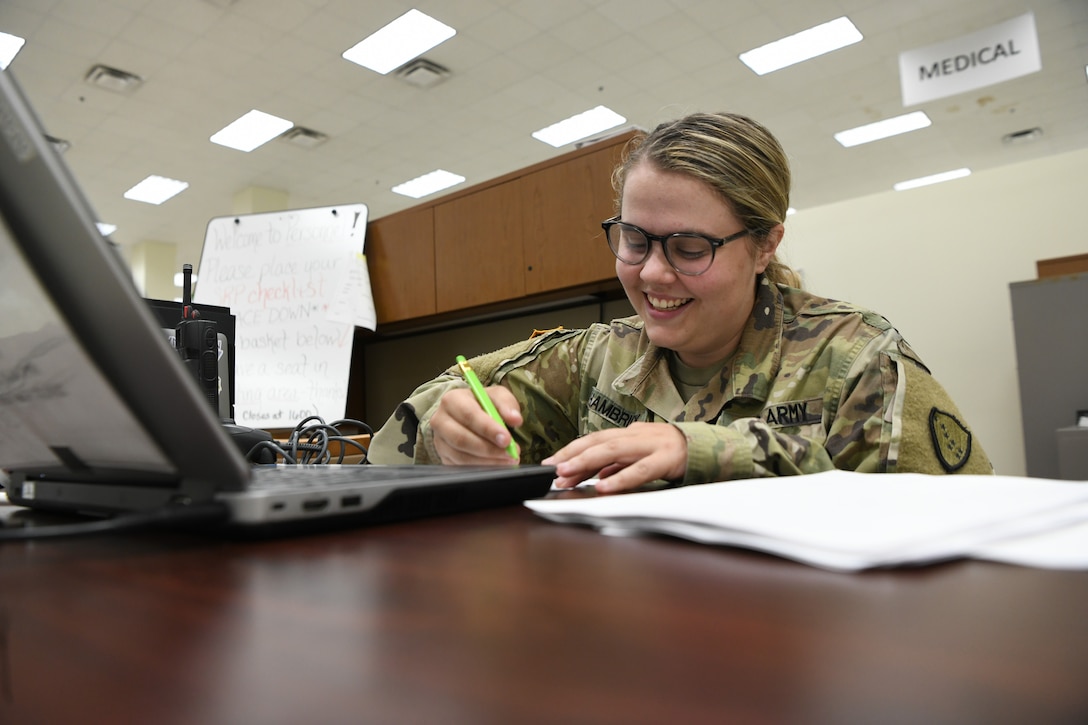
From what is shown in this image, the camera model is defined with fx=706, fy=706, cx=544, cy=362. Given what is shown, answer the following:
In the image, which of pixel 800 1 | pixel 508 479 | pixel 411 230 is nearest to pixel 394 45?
pixel 800 1

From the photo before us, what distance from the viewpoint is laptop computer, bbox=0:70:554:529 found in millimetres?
289

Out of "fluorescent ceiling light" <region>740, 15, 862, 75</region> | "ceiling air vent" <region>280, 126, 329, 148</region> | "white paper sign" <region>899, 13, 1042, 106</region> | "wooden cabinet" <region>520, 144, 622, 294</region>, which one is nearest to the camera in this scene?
"wooden cabinet" <region>520, 144, 622, 294</region>

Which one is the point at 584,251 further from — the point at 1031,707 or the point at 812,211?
the point at 812,211

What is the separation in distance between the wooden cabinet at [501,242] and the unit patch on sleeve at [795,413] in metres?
0.70

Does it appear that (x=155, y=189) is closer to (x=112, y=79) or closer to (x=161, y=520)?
(x=112, y=79)

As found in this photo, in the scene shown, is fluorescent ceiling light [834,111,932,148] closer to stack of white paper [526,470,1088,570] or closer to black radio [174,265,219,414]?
black radio [174,265,219,414]

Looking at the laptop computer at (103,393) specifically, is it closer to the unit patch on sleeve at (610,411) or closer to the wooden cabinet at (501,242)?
the unit patch on sleeve at (610,411)

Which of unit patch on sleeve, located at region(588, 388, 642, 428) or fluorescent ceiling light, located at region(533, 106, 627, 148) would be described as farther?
fluorescent ceiling light, located at region(533, 106, 627, 148)

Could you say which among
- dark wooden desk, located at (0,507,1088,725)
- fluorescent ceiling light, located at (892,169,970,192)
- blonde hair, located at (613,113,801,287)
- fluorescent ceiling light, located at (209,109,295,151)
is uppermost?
fluorescent ceiling light, located at (209,109,295,151)

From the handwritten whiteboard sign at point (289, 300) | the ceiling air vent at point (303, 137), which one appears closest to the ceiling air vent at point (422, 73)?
the ceiling air vent at point (303, 137)

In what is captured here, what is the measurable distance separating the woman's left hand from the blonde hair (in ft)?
1.79

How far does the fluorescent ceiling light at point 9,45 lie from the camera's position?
4176 mm

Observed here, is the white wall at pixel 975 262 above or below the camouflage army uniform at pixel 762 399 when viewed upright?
above

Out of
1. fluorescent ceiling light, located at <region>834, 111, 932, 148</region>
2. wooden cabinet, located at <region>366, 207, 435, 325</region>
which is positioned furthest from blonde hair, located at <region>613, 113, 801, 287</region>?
fluorescent ceiling light, located at <region>834, 111, 932, 148</region>
